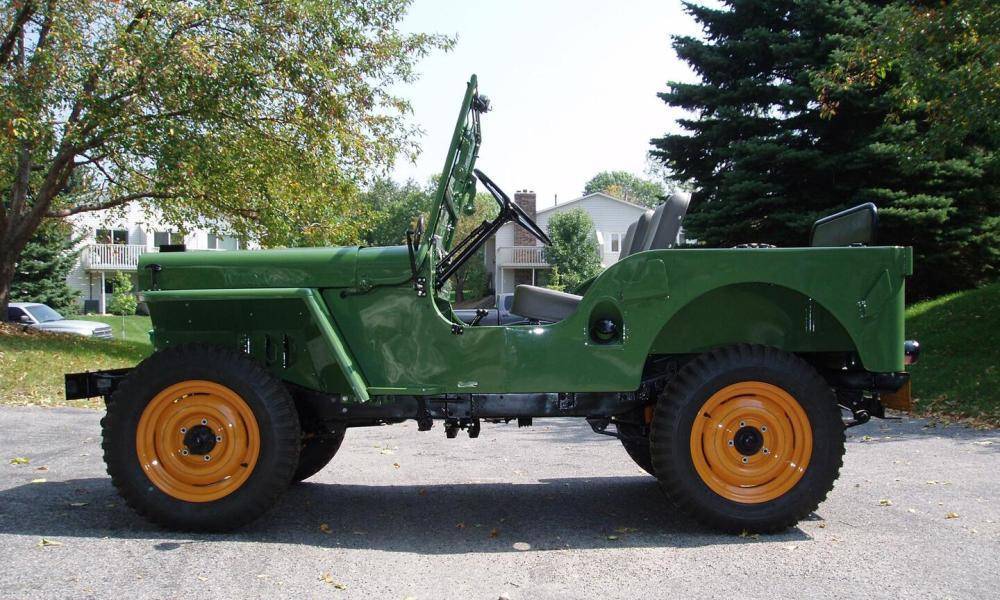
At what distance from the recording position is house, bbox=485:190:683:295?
3941 centimetres

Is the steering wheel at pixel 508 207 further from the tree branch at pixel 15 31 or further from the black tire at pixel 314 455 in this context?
the tree branch at pixel 15 31

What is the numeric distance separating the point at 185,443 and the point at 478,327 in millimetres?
1726

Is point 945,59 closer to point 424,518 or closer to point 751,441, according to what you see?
point 751,441

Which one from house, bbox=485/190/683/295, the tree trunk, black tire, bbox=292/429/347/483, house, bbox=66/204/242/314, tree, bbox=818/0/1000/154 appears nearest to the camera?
black tire, bbox=292/429/347/483

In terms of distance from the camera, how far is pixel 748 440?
433 cm

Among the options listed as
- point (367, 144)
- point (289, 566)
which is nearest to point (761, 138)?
point (367, 144)

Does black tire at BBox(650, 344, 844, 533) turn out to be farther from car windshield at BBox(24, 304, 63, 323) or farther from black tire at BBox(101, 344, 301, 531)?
car windshield at BBox(24, 304, 63, 323)

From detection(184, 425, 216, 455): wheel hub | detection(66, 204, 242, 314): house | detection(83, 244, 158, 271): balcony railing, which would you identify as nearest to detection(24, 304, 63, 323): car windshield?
detection(66, 204, 242, 314): house

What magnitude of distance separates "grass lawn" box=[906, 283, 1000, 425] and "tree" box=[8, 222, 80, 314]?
96.0 feet

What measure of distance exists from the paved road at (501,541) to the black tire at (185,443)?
0.42 ft

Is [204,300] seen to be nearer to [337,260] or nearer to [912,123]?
[337,260]

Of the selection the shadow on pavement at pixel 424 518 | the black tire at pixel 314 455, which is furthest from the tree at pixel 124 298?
the shadow on pavement at pixel 424 518

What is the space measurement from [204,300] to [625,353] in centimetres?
234

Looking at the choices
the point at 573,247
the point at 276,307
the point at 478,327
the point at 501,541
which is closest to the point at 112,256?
the point at 573,247
